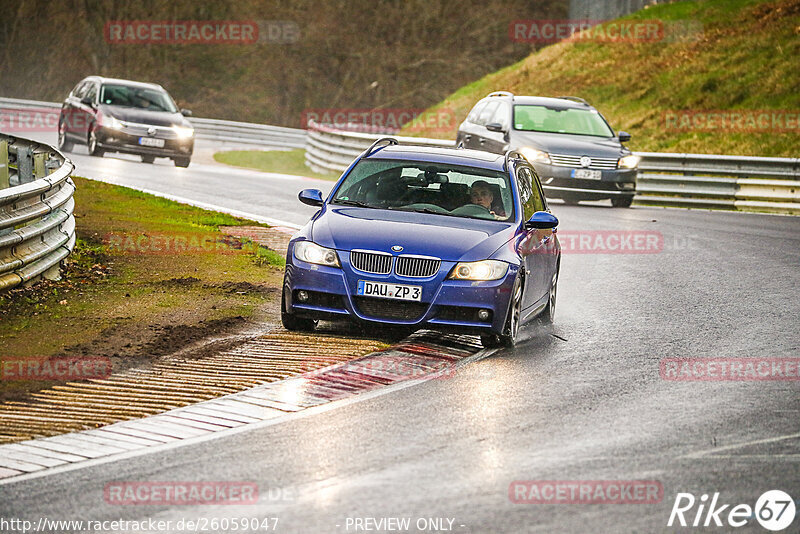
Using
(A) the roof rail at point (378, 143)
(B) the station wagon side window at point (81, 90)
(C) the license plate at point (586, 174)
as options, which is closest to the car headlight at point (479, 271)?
(A) the roof rail at point (378, 143)

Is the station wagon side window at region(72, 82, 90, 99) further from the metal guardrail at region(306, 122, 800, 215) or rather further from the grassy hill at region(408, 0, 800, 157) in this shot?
the grassy hill at region(408, 0, 800, 157)

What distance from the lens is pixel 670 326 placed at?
1156 centimetres

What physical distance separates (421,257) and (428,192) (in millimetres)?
1409

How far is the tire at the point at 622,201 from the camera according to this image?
949 inches

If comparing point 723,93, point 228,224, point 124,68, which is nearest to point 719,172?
point 723,93

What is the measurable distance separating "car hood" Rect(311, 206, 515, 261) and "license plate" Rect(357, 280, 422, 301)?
0.92 ft

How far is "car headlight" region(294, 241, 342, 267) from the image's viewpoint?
33.2 ft

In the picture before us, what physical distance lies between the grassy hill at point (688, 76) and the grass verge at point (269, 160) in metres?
4.24

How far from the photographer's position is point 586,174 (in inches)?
Answer: 912

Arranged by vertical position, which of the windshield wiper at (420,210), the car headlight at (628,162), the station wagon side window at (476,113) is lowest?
the car headlight at (628,162)

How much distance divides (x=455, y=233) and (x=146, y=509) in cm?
498

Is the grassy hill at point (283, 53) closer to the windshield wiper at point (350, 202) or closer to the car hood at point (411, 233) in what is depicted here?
the windshield wiper at point (350, 202)

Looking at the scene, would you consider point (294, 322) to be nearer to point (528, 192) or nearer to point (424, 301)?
point (424, 301)

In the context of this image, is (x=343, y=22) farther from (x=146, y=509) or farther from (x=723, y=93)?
(x=146, y=509)
